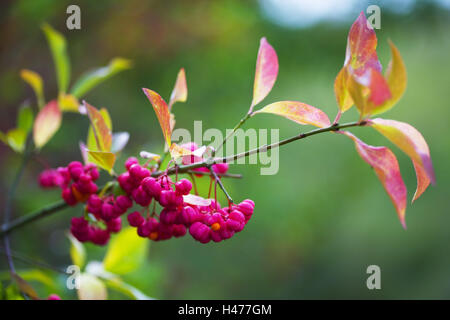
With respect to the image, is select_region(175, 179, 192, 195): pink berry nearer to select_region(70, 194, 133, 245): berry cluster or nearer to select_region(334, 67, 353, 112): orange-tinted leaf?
select_region(70, 194, 133, 245): berry cluster

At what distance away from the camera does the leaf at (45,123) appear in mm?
775

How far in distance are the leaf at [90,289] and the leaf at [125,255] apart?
0.31 feet

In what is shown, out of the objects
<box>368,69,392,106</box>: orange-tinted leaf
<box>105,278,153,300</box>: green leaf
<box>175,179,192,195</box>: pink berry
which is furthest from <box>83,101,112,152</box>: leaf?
<box>368,69,392,106</box>: orange-tinted leaf

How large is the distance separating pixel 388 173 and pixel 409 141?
0.04m

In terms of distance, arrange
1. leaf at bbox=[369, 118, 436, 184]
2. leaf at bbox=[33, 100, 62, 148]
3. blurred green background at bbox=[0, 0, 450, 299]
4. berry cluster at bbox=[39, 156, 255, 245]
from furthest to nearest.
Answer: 1. blurred green background at bbox=[0, 0, 450, 299]
2. leaf at bbox=[33, 100, 62, 148]
3. berry cluster at bbox=[39, 156, 255, 245]
4. leaf at bbox=[369, 118, 436, 184]

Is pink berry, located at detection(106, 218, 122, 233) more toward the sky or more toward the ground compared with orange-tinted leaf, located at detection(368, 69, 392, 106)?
more toward the ground

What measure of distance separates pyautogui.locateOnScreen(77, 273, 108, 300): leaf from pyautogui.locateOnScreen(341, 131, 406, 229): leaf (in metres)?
0.51

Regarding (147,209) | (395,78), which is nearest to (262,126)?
(147,209)

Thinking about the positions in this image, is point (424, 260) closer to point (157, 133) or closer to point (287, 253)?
point (287, 253)

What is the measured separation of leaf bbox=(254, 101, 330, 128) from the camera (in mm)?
484

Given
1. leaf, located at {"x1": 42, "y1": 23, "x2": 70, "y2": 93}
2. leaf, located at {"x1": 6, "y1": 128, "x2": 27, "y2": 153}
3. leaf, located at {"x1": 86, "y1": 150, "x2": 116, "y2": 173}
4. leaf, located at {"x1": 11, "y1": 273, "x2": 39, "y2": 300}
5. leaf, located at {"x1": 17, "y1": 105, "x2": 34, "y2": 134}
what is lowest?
leaf, located at {"x1": 11, "y1": 273, "x2": 39, "y2": 300}

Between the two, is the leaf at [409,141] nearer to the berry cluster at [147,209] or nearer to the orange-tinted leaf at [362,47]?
the orange-tinted leaf at [362,47]

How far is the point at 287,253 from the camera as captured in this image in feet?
8.07
